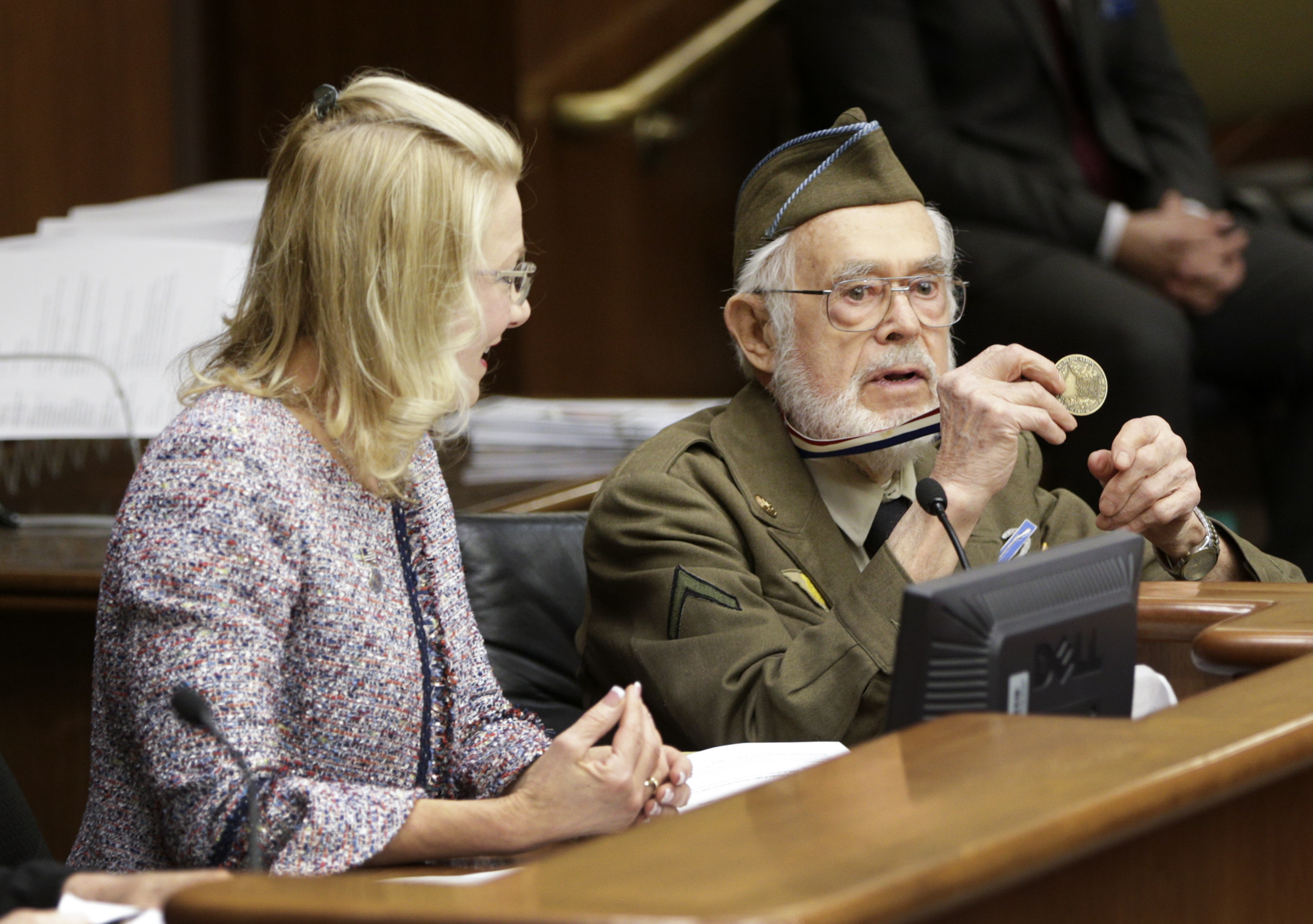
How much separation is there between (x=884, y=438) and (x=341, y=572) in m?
0.69

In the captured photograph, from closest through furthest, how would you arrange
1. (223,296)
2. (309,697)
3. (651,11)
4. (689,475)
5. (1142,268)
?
1. (309,697)
2. (689,475)
3. (223,296)
4. (1142,268)
5. (651,11)

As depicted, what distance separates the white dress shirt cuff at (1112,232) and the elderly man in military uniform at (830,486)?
1142mm

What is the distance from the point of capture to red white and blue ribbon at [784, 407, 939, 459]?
71.4 inches

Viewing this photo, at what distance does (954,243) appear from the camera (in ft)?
6.74

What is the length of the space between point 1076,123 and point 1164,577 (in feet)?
4.96

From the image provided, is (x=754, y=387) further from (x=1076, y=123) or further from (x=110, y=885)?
(x=1076, y=123)

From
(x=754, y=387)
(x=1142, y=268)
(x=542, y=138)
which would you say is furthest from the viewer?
(x=542, y=138)

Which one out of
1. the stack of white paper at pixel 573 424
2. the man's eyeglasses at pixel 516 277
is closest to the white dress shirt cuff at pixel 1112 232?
the stack of white paper at pixel 573 424

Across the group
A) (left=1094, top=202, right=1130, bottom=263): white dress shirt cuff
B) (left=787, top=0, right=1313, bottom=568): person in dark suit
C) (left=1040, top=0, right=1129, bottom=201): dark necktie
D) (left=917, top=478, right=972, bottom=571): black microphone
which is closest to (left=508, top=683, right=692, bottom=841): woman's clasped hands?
(left=917, top=478, right=972, bottom=571): black microphone

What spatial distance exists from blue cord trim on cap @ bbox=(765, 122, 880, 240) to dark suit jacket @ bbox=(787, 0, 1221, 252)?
1007 mm

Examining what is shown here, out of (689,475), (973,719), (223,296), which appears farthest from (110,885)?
(223,296)

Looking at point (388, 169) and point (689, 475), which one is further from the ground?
point (388, 169)

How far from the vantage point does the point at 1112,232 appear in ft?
9.93

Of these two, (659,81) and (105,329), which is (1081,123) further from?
(105,329)
